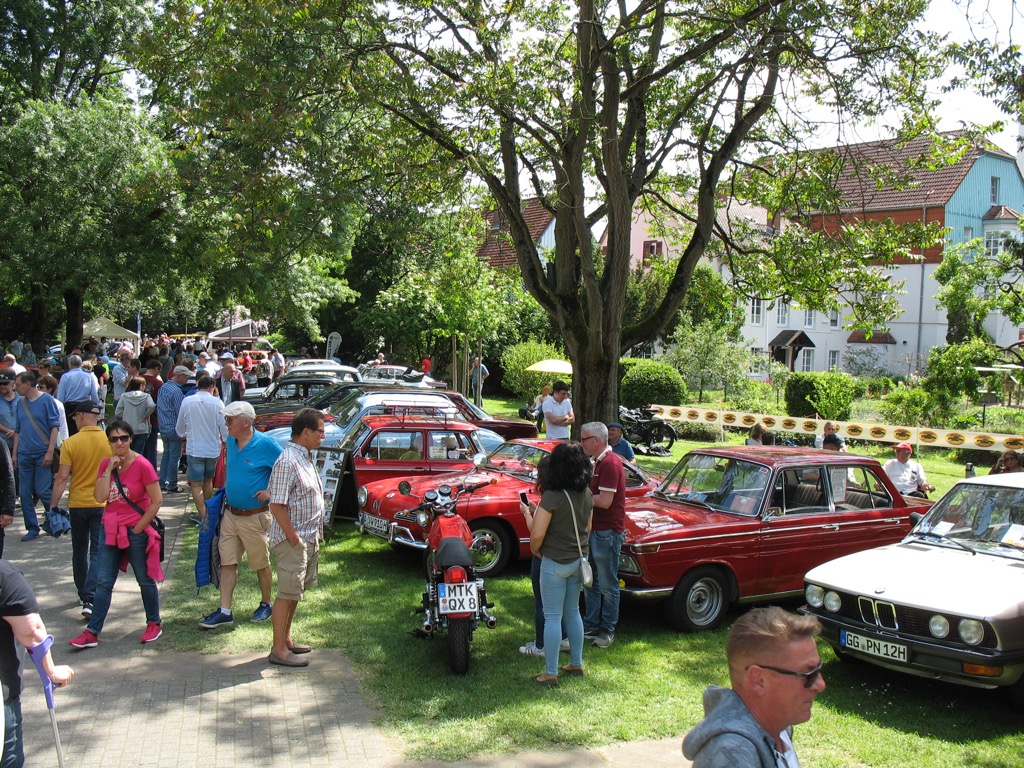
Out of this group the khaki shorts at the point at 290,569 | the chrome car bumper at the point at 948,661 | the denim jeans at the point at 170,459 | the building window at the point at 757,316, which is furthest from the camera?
the building window at the point at 757,316

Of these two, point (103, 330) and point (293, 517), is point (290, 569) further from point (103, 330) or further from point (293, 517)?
point (103, 330)

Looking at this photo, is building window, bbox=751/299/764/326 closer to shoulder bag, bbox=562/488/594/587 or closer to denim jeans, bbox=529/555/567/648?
denim jeans, bbox=529/555/567/648

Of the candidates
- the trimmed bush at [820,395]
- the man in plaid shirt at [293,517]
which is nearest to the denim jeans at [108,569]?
the man in plaid shirt at [293,517]

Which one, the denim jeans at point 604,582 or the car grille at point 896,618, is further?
the denim jeans at point 604,582

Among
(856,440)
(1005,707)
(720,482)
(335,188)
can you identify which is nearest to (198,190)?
(335,188)

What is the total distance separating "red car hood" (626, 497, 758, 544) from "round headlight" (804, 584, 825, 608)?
43.3 inches

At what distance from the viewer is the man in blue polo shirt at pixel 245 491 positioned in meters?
7.02

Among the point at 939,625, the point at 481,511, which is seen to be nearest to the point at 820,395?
the point at 481,511

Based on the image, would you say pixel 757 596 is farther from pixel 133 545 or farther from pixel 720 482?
pixel 133 545

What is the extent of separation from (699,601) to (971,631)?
253cm

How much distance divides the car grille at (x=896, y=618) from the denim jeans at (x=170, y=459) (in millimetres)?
9088

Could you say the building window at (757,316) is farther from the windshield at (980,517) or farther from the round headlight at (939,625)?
the round headlight at (939,625)

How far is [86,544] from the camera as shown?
7430 millimetres

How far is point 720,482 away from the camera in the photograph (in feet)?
29.0
